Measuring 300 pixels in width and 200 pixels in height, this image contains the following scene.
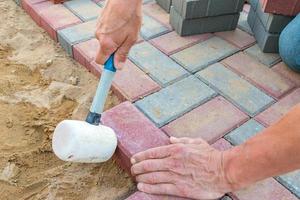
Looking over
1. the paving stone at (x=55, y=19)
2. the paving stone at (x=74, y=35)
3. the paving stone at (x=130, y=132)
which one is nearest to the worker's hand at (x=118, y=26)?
the paving stone at (x=130, y=132)

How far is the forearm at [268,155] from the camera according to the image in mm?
1148

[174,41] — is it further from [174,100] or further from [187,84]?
[174,100]

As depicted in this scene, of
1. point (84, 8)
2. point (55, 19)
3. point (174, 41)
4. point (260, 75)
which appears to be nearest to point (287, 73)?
point (260, 75)

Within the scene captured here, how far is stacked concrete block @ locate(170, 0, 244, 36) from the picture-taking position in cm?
240

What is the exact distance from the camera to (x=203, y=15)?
8.06 ft

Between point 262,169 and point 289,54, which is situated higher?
point 262,169

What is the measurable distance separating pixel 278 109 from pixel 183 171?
2.66 feet

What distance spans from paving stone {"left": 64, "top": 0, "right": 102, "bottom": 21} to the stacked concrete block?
0.58 meters

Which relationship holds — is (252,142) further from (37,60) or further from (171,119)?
(37,60)

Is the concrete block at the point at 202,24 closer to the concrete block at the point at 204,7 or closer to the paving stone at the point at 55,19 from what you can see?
the concrete block at the point at 204,7

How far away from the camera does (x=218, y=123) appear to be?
1905 mm

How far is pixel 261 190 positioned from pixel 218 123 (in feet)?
1.40

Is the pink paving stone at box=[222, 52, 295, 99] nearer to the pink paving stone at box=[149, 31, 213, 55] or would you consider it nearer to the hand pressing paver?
the hand pressing paver

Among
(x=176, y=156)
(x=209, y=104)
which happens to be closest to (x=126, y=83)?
(x=209, y=104)
